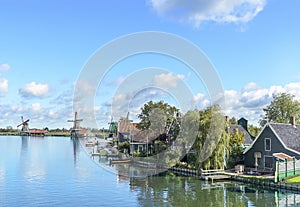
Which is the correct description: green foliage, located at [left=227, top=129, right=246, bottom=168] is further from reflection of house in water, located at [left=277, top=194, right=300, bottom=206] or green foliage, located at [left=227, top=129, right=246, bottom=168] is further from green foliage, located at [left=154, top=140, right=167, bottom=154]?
reflection of house in water, located at [left=277, top=194, right=300, bottom=206]

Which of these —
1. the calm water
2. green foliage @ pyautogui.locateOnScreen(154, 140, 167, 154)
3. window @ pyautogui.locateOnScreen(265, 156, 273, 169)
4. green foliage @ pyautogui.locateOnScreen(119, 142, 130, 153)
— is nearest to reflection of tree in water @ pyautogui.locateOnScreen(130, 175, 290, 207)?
the calm water

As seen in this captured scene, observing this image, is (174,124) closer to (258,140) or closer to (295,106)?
(258,140)

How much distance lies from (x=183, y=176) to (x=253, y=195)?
41.9 feet

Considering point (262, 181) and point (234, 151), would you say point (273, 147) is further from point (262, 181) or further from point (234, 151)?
point (262, 181)

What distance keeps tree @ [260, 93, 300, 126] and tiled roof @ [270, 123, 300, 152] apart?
26395 millimetres

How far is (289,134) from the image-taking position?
4050 cm

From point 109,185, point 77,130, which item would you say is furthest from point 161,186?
point 77,130

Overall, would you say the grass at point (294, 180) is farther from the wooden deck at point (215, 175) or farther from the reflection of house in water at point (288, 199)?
the wooden deck at point (215, 175)

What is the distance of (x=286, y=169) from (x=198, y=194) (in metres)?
9.96

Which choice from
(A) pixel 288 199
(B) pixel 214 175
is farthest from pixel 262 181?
(B) pixel 214 175

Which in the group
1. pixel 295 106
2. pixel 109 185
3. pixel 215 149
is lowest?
pixel 109 185

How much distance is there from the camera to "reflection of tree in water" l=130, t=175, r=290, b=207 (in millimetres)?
29906

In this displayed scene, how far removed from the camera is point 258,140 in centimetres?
4209

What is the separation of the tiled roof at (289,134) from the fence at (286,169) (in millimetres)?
2778
